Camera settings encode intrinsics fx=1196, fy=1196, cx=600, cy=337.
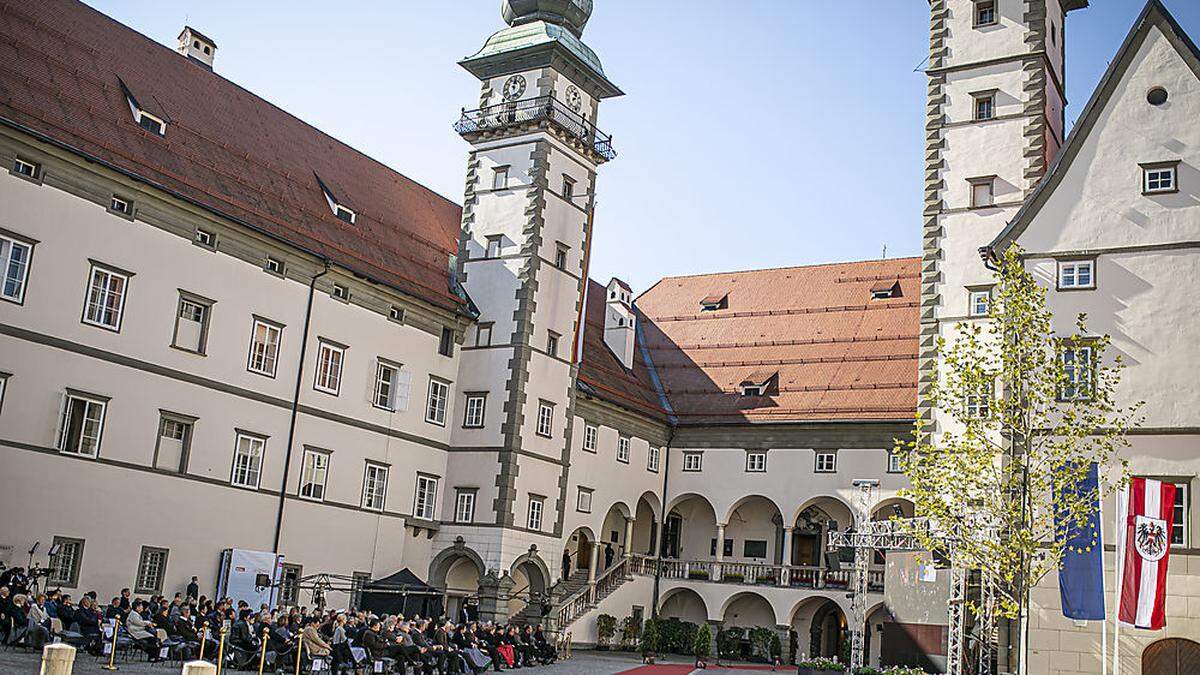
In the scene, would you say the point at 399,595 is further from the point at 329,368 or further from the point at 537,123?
the point at 537,123

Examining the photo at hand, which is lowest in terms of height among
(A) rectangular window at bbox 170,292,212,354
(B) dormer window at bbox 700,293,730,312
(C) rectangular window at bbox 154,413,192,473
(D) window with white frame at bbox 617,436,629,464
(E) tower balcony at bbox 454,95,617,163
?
(C) rectangular window at bbox 154,413,192,473

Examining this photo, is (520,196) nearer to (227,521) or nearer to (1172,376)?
(227,521)

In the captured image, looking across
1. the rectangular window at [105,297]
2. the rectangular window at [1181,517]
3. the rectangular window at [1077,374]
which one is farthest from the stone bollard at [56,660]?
the rectangular window at [1181,517]

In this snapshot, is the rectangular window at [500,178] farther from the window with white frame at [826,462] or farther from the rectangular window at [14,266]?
the rectangular window at [14,266]

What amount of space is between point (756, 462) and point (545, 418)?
33.5 ft

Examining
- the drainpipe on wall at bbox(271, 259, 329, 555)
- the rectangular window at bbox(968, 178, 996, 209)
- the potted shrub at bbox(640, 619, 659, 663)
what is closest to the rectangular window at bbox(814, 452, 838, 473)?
the potted shrub at bbox(640, 619, 659, 663)

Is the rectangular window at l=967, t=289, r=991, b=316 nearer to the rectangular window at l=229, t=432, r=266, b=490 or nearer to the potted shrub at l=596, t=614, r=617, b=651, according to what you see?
the potted shrub at l=596, t=614, r=617, b=651

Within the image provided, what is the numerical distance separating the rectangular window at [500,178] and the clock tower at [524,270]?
0.05 metres

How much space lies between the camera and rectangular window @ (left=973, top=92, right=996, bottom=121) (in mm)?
35125

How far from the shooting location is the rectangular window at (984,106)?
35125mm

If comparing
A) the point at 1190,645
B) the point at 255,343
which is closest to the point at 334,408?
the point at 255,343

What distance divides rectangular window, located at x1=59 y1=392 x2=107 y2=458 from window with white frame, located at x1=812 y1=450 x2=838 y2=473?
25393mm

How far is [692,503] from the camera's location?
4731 cm

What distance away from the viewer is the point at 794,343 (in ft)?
154
